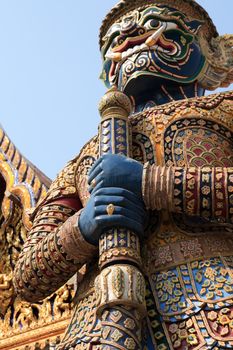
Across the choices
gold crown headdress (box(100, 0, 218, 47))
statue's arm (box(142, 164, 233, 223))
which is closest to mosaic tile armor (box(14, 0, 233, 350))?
statue's arm (box(142, 164, 233, 223))

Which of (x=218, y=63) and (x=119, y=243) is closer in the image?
(x=119, y=243)

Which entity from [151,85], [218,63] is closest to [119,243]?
[151,85]

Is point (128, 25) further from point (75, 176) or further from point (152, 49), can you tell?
point (75, 176)

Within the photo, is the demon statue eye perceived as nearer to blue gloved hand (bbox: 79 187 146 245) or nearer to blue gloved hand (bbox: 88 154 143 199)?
blue gloved hand (bbox: 88 154 143 199)

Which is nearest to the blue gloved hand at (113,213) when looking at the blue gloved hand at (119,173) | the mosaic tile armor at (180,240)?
the blue gloved hand at (119,173)

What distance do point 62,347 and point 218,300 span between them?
0.62 meters

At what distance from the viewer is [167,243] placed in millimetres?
2830

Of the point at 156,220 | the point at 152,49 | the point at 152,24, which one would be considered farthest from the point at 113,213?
the point at 152,24

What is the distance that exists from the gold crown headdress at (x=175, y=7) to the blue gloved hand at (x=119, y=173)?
1.36m

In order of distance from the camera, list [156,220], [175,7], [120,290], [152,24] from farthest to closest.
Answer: [175,7]
[152,24]
[156,220]
[120,290]

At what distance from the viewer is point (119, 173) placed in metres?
2.80

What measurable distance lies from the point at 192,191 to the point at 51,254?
0.66 m

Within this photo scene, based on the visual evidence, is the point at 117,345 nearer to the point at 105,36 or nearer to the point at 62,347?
the point at 62,347

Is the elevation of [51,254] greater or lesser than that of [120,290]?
greater
